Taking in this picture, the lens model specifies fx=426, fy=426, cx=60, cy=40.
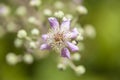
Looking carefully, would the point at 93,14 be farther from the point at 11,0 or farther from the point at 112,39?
the point at 11,0

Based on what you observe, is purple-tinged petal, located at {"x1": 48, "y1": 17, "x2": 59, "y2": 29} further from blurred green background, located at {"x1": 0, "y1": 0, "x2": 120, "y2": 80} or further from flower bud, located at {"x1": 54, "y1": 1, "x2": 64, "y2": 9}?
blurred green background, located at {"x1": 0, "y1": 0, "x2": 120, "y2": 80}

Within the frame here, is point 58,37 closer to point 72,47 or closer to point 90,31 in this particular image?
point 72,47

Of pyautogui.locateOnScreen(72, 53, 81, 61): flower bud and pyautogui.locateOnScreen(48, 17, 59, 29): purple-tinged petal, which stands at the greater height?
pyautogui.locateOnScreen(72, 53, 81, 61): flower bud

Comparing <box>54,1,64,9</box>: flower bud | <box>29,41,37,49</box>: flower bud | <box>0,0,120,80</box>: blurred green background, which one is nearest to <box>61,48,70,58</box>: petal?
<box>29,41,37,49</box>: flower bud

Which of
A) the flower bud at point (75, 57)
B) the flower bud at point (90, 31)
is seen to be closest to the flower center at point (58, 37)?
the flower bud at point (75, 57)

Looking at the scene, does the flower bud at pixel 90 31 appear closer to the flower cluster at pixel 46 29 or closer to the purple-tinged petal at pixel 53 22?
the flower cluster at pixel 46 29

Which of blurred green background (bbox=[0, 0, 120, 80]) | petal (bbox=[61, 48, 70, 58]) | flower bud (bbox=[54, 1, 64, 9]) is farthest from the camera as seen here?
blurred green background (bbox=[0, 0, 120, 80])

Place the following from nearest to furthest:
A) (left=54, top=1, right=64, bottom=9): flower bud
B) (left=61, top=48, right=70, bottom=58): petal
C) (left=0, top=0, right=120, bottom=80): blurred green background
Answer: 1. (left=61, top=48, right=70, bottom=58): petal
2. (left=54, top=1, right=64, bottom=9): flower bud
3. (left=0, top=0, right=120, bottom=80): blurred green background
